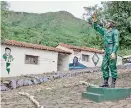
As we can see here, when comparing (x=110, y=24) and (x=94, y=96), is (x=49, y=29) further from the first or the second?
(x=94, y=96)

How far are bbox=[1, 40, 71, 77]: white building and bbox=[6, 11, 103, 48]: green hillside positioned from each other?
15.9 metres

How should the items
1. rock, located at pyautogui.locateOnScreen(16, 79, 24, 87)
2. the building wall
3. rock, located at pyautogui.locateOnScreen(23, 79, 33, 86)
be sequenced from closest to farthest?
1. rock, located at pyautogui.locateOnScreen(16, 79, 24, 87)
2. rock, located at pyautogui.locateOnScreen(23, 79, 33, 86)
3. the building wall

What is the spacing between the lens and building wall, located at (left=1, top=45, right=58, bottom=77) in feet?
82.3

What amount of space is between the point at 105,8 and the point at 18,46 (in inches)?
402

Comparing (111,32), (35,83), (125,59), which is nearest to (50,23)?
(125,59)

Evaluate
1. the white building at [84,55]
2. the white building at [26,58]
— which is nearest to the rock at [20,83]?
the white building at [26,58]

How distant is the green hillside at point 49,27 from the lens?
47.7m

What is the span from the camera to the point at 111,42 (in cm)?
1014

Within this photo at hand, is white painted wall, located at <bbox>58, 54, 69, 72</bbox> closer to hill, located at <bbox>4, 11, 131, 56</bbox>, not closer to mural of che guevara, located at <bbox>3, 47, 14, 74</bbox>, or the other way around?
mural of che guevara, located at <bbox>3, 47, 14, 74</bbox>

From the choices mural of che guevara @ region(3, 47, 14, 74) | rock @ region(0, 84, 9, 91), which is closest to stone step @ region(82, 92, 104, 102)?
rock @ region(0, 84, 9, 91)

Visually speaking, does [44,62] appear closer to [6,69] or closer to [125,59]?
[6,69]

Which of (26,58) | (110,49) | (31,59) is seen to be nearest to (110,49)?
(110,49)

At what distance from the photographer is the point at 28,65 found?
1051 inches

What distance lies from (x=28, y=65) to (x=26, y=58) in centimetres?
58
